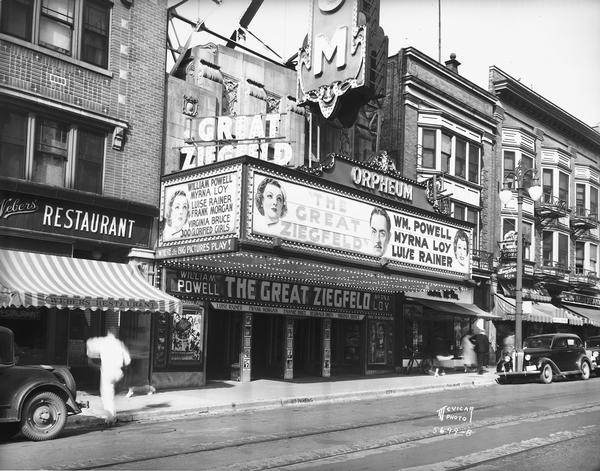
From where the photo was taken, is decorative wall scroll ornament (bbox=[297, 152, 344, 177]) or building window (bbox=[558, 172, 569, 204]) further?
building window (bbox=[558, 172, 569, 204])

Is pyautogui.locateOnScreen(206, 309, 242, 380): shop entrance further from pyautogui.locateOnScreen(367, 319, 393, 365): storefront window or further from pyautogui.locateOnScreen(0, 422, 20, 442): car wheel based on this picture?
pyautogui.locateOnScreen(0, 422, 20, 442): car wheel

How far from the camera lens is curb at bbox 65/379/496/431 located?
42.5 ft

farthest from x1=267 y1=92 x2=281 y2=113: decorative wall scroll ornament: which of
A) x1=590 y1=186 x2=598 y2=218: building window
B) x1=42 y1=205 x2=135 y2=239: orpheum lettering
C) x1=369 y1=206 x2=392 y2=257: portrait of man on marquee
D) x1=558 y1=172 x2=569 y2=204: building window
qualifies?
x1=590 y1=186 x2=598 y2=218: building window

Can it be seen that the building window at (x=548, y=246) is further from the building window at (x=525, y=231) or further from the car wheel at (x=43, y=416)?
the car wheel at (x=43, y=416)

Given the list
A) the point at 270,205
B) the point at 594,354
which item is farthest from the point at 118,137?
the point at 594,354

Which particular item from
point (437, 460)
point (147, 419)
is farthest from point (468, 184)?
point (437, 460)

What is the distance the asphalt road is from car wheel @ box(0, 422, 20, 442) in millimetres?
379

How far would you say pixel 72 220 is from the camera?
16344 mm

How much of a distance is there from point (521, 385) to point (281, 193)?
12.1 meters

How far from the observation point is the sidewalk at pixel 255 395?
14.1 meters

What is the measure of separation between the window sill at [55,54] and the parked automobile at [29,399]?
305 inches

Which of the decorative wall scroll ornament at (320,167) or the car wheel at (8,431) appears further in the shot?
the decorative wall scroll ornament at (320,167)

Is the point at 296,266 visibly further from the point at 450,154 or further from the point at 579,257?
the point at 579,257

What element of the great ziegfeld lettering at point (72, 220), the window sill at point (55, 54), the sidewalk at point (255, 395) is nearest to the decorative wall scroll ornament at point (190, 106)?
the window sill at point (55, 54)
